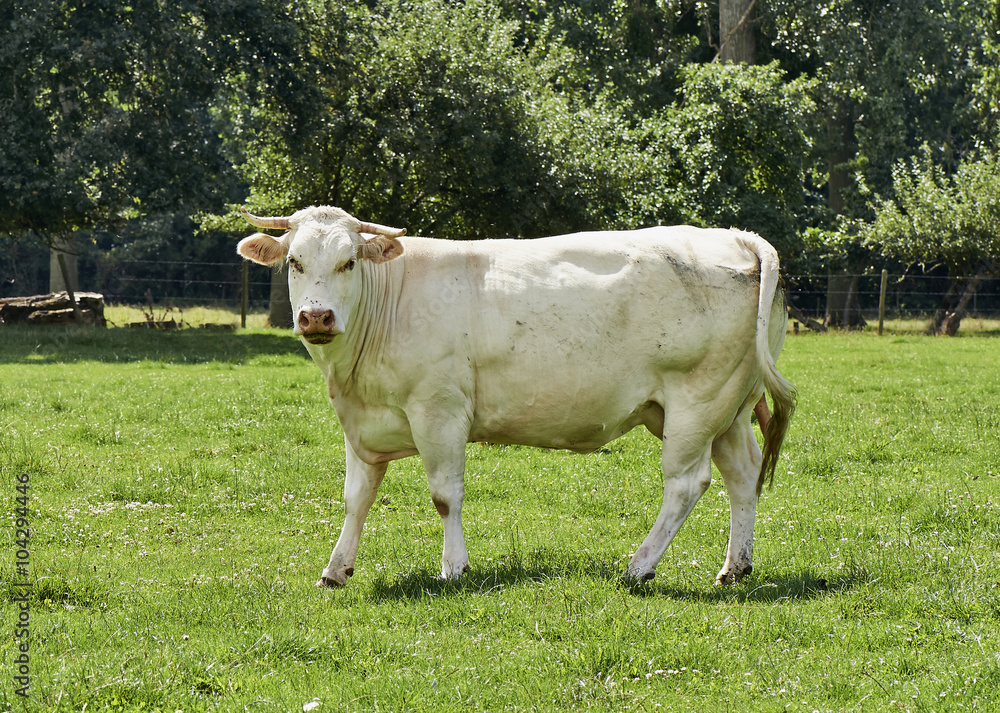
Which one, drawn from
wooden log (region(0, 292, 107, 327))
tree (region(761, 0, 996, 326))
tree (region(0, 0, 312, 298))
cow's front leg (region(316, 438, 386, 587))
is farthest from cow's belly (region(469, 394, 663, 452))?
tree (region(761, 0, 996, 326))

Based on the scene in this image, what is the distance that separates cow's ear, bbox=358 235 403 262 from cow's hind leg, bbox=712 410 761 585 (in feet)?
8.55

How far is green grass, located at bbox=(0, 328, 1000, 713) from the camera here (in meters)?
4.79

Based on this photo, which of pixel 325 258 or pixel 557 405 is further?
pixel 557 405

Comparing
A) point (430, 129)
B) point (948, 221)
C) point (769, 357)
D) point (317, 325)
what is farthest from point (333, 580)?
point (948, 221)

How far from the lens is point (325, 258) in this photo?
21.1 ft

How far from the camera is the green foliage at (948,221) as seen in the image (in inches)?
1208

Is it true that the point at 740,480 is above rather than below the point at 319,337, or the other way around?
below

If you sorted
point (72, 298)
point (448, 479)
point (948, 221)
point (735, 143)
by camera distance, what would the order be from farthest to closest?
point (948, 221) → point (735, 143) → point (72, 298) → point (448, 479)

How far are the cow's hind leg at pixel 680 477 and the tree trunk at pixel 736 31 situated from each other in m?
23.5

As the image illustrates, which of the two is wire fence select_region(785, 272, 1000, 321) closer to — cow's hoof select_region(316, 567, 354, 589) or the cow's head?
the cow's head

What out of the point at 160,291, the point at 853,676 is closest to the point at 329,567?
the point at 853,676

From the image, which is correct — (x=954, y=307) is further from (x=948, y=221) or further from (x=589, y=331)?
(x=589, y=331)

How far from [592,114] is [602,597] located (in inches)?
864

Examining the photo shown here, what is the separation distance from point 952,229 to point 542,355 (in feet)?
92.2
